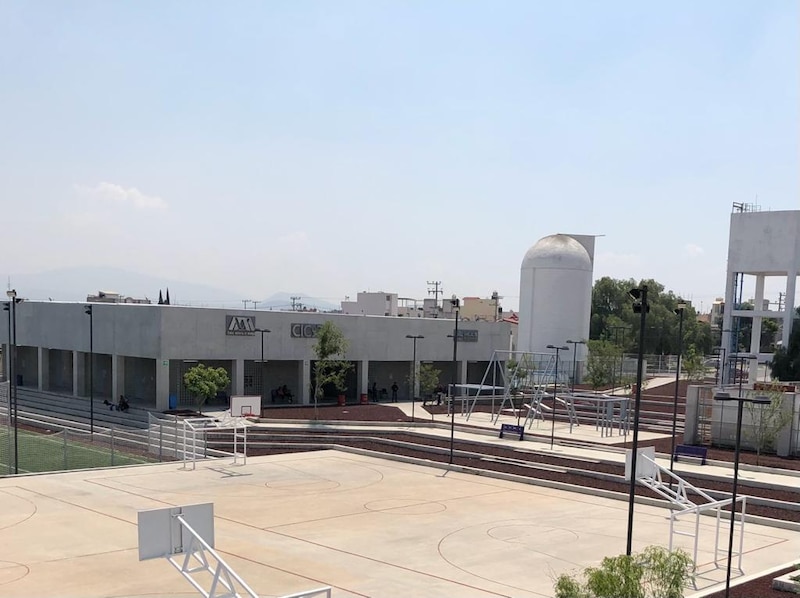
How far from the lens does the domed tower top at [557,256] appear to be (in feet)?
259

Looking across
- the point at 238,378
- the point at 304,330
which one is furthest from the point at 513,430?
the point at 238,378

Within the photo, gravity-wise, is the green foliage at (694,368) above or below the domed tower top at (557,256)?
below

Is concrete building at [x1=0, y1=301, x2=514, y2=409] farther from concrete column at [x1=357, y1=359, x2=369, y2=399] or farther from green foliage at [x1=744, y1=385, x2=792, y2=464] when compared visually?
green foliage at [x1=744, y1=385, x2=792, y2=464]

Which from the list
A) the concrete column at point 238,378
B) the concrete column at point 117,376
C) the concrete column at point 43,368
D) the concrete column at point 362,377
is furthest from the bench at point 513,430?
the concrete column at point 43,368

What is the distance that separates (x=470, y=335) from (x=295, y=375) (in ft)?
53.8

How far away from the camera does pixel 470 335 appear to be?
234ft

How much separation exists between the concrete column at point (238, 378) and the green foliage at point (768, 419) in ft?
106

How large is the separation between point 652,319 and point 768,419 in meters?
69.6

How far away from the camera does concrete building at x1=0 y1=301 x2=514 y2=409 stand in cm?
5409

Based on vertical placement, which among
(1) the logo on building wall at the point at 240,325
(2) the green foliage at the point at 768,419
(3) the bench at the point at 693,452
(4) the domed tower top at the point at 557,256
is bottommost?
(3) the bench at the point at 693,452

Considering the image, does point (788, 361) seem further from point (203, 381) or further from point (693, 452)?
point (203, 381)

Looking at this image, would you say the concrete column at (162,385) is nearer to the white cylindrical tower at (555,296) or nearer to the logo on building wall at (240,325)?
the logo on building wall at (240,325)

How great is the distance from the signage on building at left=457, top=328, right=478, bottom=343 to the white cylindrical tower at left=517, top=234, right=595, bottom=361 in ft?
30.7

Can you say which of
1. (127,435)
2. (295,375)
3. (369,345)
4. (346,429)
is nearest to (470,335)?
(369,345)
